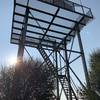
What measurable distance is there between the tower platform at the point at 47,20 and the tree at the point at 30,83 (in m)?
2.46

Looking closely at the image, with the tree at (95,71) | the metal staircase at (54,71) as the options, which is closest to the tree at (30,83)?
the metal staircase at (54,71)

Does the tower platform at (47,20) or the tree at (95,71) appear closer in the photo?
the tower platform at (47,20)

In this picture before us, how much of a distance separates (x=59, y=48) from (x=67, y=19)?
14.0ft

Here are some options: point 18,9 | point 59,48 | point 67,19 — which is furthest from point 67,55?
point 18,9

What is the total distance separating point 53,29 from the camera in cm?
1473

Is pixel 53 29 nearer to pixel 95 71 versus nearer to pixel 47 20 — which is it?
pixel 47 20

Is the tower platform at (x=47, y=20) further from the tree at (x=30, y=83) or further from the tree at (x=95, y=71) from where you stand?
the tree at (x=95, y=71)

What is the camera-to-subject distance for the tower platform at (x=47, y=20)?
12281 mm

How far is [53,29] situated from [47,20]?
4.51 ft

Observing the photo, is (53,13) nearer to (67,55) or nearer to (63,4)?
(63,4)

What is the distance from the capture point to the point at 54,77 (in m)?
15.5

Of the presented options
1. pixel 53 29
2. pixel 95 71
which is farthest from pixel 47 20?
pixel 95 71

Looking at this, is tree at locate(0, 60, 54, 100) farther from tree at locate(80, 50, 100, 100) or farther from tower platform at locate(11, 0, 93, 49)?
tree at locate(80, 50, 100, 100)

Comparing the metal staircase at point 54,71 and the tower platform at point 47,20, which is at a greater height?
the tower platform at point 47,20
